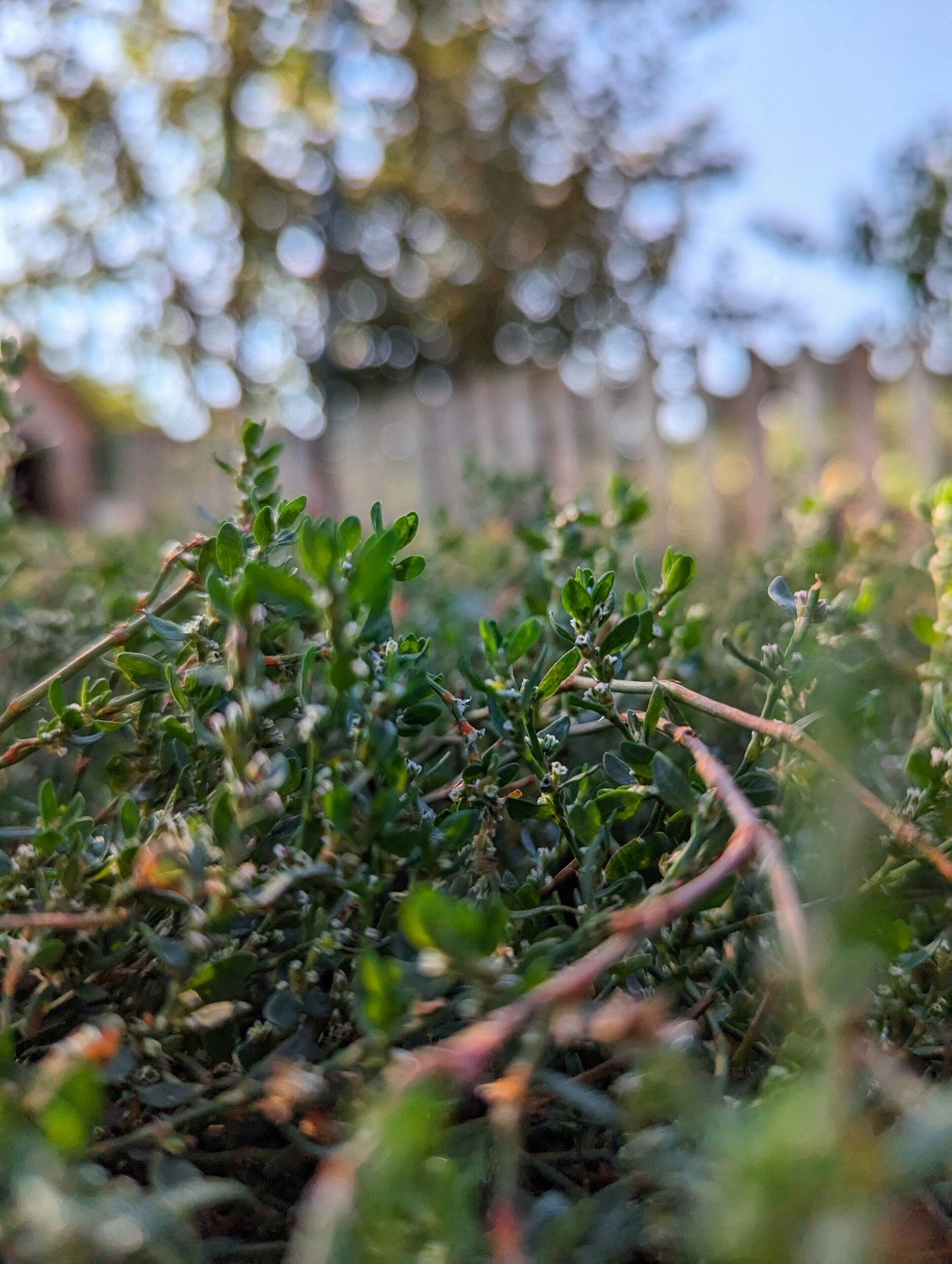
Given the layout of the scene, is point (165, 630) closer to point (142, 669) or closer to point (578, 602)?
point (142, 669)

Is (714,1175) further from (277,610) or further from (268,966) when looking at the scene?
(277,610)

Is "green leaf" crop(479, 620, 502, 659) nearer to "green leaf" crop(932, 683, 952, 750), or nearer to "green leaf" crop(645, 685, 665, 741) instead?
"green leaf" crop(645, 685, 665, 741)

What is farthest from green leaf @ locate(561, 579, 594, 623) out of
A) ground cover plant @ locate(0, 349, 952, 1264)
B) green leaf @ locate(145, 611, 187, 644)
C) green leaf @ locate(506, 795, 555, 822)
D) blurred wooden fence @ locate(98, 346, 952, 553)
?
blurred wooden fence @ locate(98, 346, 952, 553)

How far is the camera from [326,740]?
48 centimetres

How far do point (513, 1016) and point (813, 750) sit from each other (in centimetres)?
22

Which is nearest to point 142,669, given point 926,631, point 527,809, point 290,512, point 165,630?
point 165,630

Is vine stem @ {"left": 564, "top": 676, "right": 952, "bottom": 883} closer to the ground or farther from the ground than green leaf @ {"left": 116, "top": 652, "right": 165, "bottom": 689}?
closer to the ground

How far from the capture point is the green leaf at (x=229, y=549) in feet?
1.88

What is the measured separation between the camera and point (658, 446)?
235 inches

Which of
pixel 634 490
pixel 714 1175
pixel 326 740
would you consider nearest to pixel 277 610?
pixel 326 740

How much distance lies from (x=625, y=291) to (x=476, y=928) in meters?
9.63

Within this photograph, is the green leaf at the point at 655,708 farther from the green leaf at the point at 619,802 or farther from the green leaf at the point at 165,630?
the green leaf at the point at 165,630

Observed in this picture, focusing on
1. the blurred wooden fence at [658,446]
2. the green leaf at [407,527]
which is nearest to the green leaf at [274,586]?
the green leaf at [407,527]

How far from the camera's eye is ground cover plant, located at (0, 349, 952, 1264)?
12.8 inches
